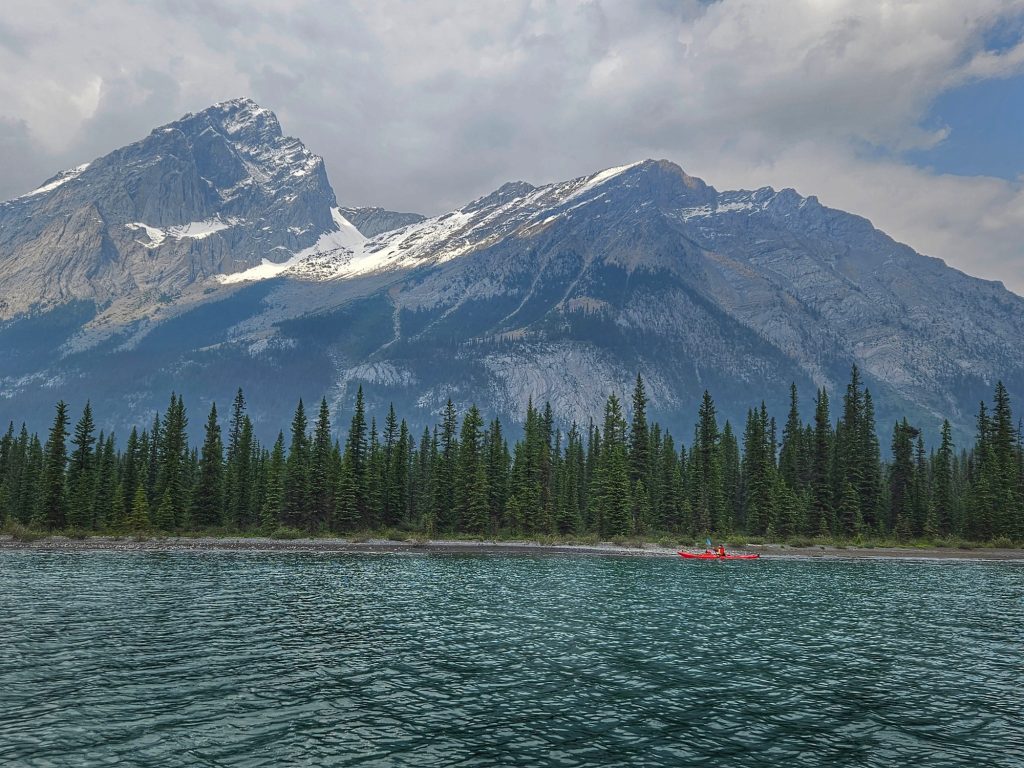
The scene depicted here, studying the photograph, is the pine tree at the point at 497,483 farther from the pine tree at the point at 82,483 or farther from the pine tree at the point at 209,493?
the pine tree at the point at 82,483

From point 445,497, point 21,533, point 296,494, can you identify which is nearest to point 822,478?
point 445,497

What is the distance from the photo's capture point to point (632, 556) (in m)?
98.3

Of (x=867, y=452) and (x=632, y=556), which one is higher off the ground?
(x=867, y=452)

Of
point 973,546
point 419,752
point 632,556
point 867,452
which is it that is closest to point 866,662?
point 419,752

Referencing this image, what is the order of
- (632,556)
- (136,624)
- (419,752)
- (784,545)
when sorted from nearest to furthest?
(419,752) < (136,624) < (632,556) < (784,545)

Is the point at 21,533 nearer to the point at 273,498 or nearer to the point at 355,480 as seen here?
the point at 273,498

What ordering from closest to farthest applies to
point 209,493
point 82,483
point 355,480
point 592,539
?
point 82,483 < point 592,539 < point 209,493 < point 355,480

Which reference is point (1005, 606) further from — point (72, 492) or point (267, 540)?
point (72, 492)

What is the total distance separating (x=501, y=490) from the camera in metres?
128

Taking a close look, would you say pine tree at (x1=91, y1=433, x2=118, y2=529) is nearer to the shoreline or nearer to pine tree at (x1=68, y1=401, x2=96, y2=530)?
pine tree at (x1=68, y1=401, x2=96, y2=530)

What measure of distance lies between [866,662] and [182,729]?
1152 inches

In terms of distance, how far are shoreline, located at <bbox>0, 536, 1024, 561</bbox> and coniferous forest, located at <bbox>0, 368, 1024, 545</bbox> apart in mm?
8539

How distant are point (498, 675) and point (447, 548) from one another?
77831 mm

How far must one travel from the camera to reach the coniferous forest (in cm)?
11688
